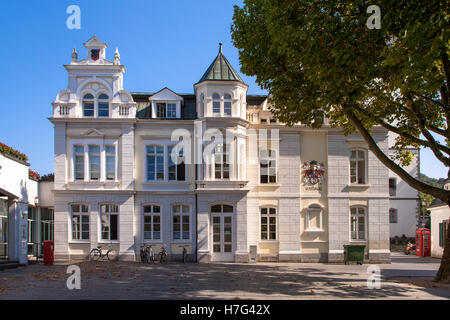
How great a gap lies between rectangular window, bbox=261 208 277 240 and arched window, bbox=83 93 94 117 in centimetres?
1057

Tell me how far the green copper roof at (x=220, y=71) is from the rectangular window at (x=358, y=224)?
9434mm

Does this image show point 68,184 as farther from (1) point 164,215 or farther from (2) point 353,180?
(2) point 353,180

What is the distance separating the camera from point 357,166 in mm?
26266

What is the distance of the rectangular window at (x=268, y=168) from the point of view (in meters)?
25.9

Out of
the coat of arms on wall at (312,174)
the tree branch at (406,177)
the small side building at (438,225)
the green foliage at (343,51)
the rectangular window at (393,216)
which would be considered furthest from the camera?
the rectangular window at (393,216)

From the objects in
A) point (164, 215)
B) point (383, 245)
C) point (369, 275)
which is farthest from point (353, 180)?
point (164, 215)

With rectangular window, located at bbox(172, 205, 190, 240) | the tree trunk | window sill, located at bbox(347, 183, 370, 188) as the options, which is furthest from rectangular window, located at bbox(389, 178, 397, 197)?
the tree trunk

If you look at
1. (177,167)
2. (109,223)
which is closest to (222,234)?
(177,167)

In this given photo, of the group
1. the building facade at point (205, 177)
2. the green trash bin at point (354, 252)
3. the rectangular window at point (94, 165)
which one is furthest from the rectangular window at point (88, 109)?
the green trash bin at point (354, 252)

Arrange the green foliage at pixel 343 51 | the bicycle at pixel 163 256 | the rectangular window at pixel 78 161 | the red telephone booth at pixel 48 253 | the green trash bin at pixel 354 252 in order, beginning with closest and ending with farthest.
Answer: the green foliage at pixel 343 51 < the red telephone booth at pixel 48 253 < the bicycle at pixel 163 256 < the green trash bin at pixel 354 252 < the rectangular window at pixel 78 161

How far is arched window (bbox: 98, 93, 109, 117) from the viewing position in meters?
25.6

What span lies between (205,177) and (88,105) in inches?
288

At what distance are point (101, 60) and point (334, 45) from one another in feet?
49.7

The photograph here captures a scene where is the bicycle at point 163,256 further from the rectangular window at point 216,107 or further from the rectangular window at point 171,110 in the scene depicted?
the rectangular window at point 216,107
